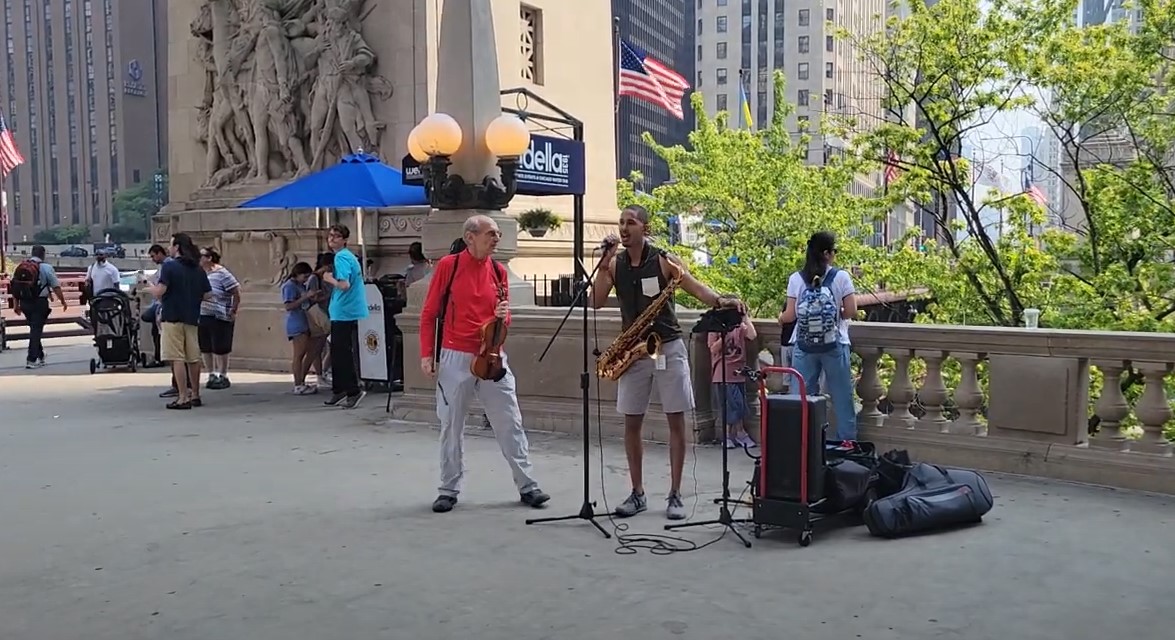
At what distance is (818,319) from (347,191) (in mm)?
6209

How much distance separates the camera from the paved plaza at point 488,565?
4492 millimetres

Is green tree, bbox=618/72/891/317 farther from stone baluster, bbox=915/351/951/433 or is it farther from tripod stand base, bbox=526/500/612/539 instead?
tripod stand base, bbox=526/500/612/539

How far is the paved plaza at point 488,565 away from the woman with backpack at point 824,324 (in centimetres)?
89

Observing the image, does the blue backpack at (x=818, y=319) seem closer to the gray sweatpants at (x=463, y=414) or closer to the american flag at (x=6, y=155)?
the gray sweatpants at (x=463, y=414)

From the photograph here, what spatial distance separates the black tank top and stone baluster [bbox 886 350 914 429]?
2415mm

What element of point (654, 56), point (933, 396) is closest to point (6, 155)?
point (933, 396)

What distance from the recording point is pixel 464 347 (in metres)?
6.59

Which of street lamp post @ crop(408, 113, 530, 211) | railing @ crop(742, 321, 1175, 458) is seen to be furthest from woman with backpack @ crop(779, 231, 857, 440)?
street lamp post @ crop(408, 113, 530, 211)

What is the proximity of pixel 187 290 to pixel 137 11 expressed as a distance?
11869 cm

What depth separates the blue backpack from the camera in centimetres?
750

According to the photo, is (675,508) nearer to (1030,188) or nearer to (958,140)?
(958,140)

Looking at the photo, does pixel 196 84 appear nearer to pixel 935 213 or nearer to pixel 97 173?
pixel 935 213

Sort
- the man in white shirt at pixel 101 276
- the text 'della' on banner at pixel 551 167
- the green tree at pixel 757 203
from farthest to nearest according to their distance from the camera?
the green tree at pixel 757 203 → the man in white shirt at pixel 101 276 → the text 'della' on banner at pixel 551 167

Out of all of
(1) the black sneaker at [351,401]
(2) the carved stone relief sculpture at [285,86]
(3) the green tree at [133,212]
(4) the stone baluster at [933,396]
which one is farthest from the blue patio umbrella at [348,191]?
(3) the green tree at [133,212]
